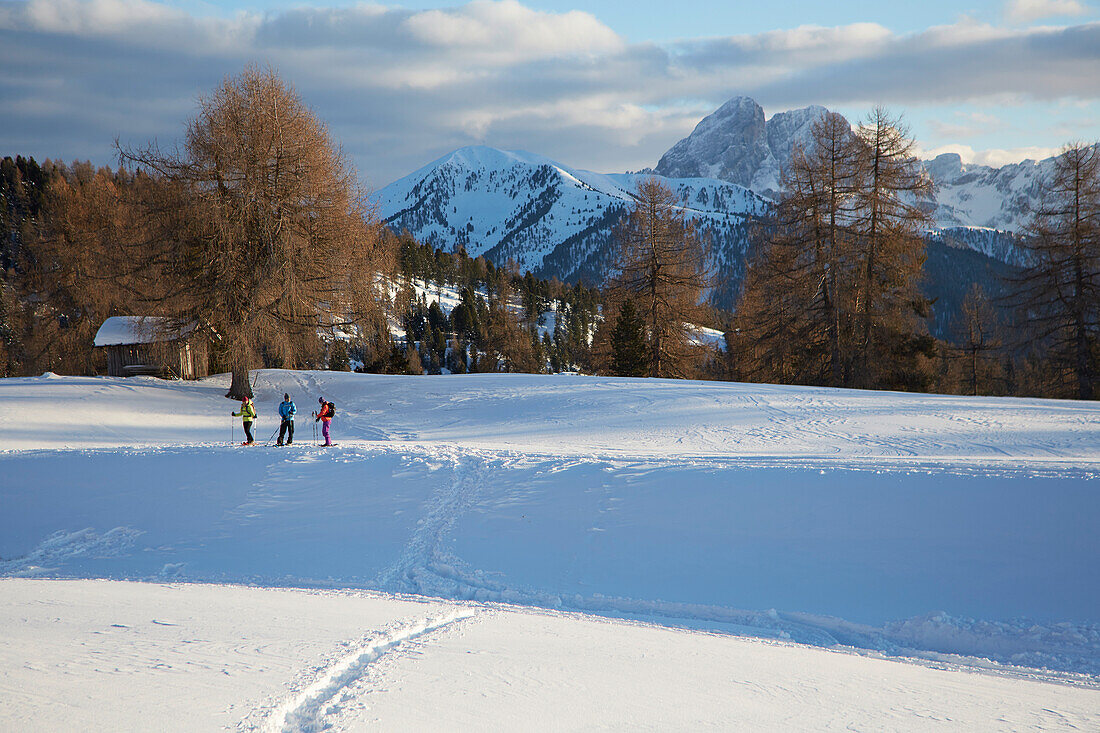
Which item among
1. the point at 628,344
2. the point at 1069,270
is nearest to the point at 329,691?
the point at 628,344

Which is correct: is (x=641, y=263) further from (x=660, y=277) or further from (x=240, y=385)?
(x=240, y=385)

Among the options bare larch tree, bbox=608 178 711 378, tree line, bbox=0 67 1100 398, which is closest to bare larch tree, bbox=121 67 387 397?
tree line, bbox=0 67 1100 398

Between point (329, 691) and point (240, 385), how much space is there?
22608mm

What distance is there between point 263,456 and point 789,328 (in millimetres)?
22244

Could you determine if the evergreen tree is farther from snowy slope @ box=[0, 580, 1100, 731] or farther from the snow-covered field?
snowy slope @ box=[0, 580, 1100, 731]

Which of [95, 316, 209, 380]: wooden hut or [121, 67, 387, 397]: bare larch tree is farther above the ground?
[121, 67, 387, 397]: bare larch tree

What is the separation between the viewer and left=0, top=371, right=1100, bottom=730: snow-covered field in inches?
175

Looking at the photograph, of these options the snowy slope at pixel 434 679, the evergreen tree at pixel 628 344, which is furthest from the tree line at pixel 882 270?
the snowy slope at pixel 434 679

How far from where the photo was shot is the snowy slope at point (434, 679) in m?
4.04

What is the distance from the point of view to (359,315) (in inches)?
967

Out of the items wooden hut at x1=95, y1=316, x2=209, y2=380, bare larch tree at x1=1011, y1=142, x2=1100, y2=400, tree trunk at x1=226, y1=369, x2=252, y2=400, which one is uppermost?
bare larch tree at x1=1011, y1=142, x2=1100, y2=400

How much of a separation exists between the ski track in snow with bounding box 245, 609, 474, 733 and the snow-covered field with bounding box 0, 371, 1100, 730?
3cm

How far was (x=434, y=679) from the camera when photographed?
187 inches

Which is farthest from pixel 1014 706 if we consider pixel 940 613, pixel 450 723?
pixel 450 723
